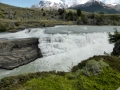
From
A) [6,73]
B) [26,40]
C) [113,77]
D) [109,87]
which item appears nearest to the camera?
[109,87]

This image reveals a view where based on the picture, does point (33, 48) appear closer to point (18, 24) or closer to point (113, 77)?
point (113, 77)

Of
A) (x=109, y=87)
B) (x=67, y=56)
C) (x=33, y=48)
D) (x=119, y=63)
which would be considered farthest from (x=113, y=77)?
(x=33, y=48)

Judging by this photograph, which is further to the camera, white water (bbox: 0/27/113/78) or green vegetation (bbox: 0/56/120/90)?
white water (bbox: 0/27/113/78)

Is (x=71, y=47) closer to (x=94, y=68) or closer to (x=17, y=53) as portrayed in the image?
(x=17, y=53)

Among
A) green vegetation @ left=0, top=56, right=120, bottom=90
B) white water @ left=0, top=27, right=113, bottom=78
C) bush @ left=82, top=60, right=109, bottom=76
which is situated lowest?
white water @ left=0, top=27, right=113, bottom=78

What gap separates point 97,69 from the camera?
7.92 meters

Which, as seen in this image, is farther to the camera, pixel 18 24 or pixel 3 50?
pixel 18 24

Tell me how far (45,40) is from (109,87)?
26410 millimetres

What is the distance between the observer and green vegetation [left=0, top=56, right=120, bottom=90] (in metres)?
6.93

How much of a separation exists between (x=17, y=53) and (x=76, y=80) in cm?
2114

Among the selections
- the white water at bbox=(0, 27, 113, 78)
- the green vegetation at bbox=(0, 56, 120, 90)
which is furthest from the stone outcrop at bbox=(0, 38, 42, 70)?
the green vegetation at bbox=(0, 56, 120, 90)

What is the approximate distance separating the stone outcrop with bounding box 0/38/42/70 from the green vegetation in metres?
17.7

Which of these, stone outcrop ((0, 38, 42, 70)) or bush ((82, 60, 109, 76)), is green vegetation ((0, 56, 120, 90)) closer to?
bush ((82, 60, 109, 76))

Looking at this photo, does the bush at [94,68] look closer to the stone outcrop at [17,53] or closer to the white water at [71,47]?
the white water at [71,47]
